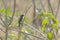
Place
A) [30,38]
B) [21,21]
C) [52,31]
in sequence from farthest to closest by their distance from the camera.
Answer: [30,38]
[52,31]
[21,21]

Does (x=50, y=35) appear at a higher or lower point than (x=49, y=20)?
lower

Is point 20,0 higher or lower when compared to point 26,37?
higher

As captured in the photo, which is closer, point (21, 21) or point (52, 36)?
point (21, 21)

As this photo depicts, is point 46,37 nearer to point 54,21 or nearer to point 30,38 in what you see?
point 54,21

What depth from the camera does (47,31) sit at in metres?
2.68

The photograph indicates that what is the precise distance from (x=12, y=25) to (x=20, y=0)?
13.1 feet

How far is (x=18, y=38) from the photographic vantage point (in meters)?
2.59

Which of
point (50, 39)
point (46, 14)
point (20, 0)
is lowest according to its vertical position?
point (50, 39)

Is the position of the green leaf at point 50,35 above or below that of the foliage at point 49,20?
below

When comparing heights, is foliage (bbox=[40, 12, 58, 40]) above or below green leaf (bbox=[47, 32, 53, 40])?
above

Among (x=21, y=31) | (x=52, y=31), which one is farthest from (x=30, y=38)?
(x=21, y=31)

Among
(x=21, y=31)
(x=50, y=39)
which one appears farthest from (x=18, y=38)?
(x=50, y=39)

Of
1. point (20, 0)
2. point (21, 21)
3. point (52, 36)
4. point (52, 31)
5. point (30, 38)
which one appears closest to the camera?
point (21, 21)

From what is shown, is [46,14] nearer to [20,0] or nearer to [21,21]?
[21,21]
